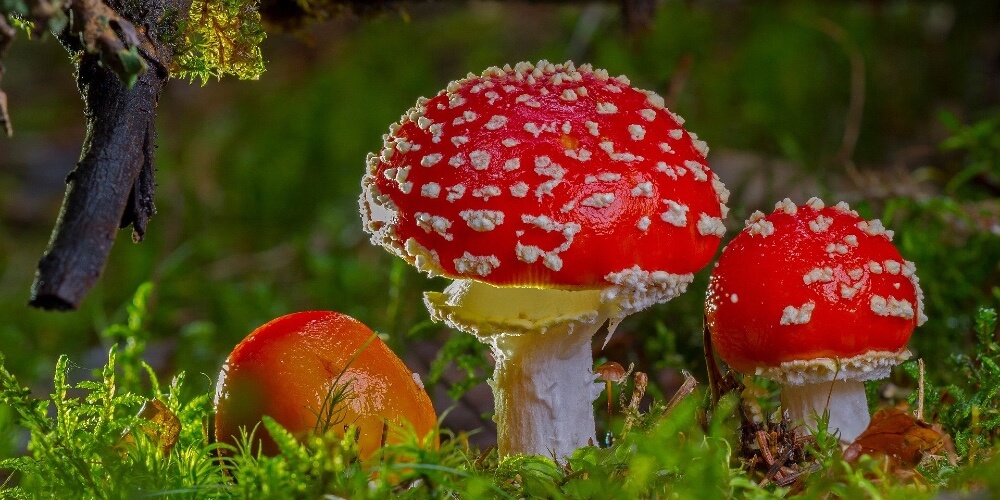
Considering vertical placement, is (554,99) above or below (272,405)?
above

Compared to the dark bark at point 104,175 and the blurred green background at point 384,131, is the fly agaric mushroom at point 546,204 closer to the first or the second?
the dark bark at point 104,175

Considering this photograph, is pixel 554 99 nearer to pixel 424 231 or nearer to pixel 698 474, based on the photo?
pixel 424 231

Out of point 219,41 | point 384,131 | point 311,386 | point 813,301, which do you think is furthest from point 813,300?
point 384,131

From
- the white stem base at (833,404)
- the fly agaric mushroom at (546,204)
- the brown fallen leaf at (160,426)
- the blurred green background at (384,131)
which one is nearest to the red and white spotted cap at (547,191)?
the fly agaric mushroom at (546,204)

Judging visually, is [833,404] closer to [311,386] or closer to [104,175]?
[311,386]

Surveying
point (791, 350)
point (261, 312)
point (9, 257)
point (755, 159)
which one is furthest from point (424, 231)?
point (9, 257)

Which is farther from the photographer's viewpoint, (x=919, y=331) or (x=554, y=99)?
(x=919, y=331)
